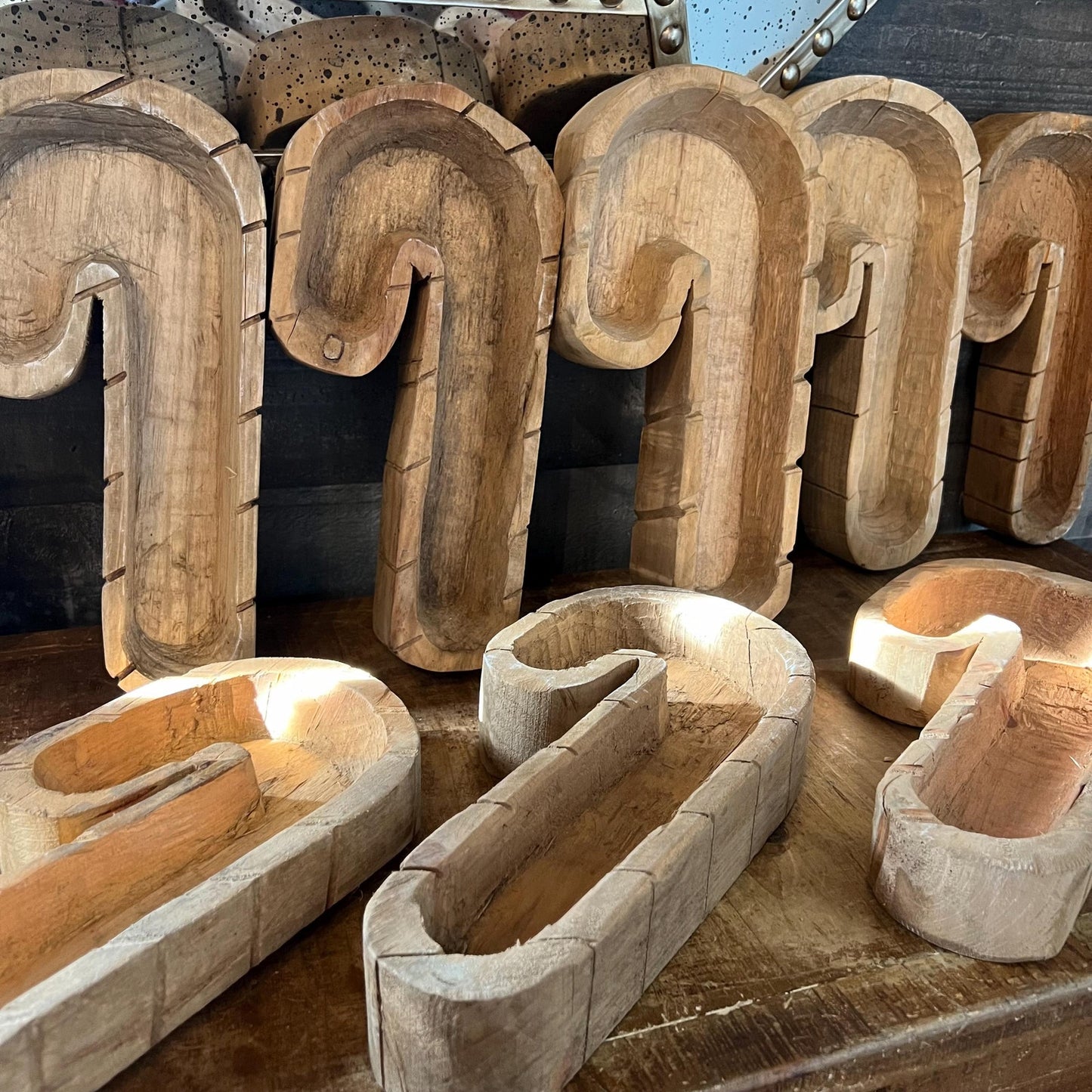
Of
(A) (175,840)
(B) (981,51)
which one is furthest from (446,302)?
(B) (981,51)

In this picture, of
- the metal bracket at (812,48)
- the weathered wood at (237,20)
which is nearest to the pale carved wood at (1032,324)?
the metal bracket at (812,48)

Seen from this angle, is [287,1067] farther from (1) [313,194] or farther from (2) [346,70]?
(2) [346,70]

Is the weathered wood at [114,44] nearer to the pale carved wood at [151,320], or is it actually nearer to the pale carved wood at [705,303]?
the pale carved wood at [151,320]

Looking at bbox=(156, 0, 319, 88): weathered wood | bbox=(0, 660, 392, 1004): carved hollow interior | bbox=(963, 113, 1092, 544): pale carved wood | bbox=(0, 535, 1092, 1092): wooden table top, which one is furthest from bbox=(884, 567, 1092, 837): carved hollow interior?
bbox=(156, 0, 319, 88): weathered wood

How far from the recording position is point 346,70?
47.9 inches

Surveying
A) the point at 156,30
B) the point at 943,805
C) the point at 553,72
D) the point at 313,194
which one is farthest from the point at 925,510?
the point at 156,30

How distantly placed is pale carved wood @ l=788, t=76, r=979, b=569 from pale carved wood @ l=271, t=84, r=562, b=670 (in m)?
0.46

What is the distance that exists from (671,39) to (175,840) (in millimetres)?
1144

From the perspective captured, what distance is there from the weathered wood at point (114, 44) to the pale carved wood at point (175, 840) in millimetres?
662

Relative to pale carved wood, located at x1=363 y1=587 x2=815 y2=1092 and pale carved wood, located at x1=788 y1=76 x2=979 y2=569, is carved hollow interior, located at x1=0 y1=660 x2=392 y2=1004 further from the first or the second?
pale carved wood, located at x1=788 y1=76 x2=979 y2=569

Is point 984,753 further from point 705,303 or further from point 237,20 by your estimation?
point 237,20

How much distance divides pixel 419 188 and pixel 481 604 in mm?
532

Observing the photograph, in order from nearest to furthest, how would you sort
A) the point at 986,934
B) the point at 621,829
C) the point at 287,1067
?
the point at 287,1067 < the point at 986,934 < the point at 621,829

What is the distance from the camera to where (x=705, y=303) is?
1387 millimetres
